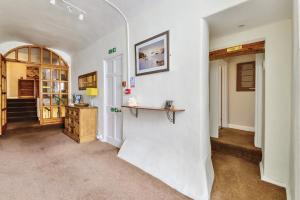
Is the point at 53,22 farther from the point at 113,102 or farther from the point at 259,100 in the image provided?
the point at 259,100

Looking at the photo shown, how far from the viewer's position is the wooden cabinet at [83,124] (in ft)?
12.6

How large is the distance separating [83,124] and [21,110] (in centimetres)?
440

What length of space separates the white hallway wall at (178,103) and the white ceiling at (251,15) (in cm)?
15

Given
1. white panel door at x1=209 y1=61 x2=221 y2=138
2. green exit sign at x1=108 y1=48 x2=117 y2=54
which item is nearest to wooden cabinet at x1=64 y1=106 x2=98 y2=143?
green exit sign at x1=108 y1=48 x2=117 y2=54

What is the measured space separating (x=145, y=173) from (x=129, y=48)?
2230mm

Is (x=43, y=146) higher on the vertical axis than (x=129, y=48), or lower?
lower

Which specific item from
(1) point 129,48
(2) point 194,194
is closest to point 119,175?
→ (2) point 194,194

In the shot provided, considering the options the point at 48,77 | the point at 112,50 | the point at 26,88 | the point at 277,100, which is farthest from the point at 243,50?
the point at 26,88

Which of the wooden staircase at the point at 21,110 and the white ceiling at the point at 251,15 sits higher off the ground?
the white ceiling at the point at 251,15

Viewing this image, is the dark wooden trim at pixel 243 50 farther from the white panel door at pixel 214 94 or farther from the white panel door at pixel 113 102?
the white panel door at pixel 113 102

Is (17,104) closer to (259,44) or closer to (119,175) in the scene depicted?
(119,175)

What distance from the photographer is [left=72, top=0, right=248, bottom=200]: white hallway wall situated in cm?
192

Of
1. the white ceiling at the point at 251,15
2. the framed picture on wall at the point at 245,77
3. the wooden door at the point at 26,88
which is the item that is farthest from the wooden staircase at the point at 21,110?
the framed picture on wall at the point at 245,77

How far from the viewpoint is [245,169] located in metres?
2.45
